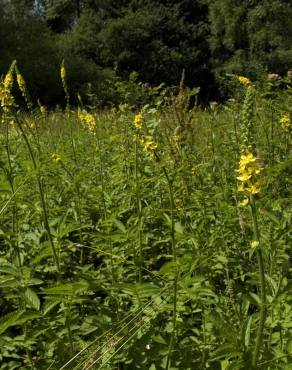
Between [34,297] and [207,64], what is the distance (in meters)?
30.8

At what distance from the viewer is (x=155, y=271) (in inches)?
96.8

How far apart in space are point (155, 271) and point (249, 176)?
103 centimetres

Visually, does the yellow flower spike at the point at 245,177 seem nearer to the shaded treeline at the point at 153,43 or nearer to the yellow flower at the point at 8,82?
the yellow flower at the point at 8,82

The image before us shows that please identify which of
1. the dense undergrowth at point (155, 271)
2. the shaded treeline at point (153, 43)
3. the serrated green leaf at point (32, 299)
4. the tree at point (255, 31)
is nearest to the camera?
the dense undergrowth at point (155, 271)

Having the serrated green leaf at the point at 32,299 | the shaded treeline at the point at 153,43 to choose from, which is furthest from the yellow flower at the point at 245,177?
the shaded treeline at the point at 153,43

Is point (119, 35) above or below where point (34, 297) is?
below

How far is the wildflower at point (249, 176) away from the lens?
5.07 feet

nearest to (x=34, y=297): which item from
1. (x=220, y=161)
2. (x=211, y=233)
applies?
(x=211, y=233)

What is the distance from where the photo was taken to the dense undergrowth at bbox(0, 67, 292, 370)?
1773mm

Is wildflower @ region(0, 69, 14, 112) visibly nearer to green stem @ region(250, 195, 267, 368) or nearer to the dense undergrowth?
the dense undergrowth

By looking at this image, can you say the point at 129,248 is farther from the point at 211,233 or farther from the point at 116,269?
the point at 211,233

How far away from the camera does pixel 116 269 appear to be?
267cm

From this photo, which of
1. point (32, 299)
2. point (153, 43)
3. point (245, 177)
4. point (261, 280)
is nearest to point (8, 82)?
point (32, 299)

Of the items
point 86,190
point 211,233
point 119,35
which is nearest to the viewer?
point 211,233
